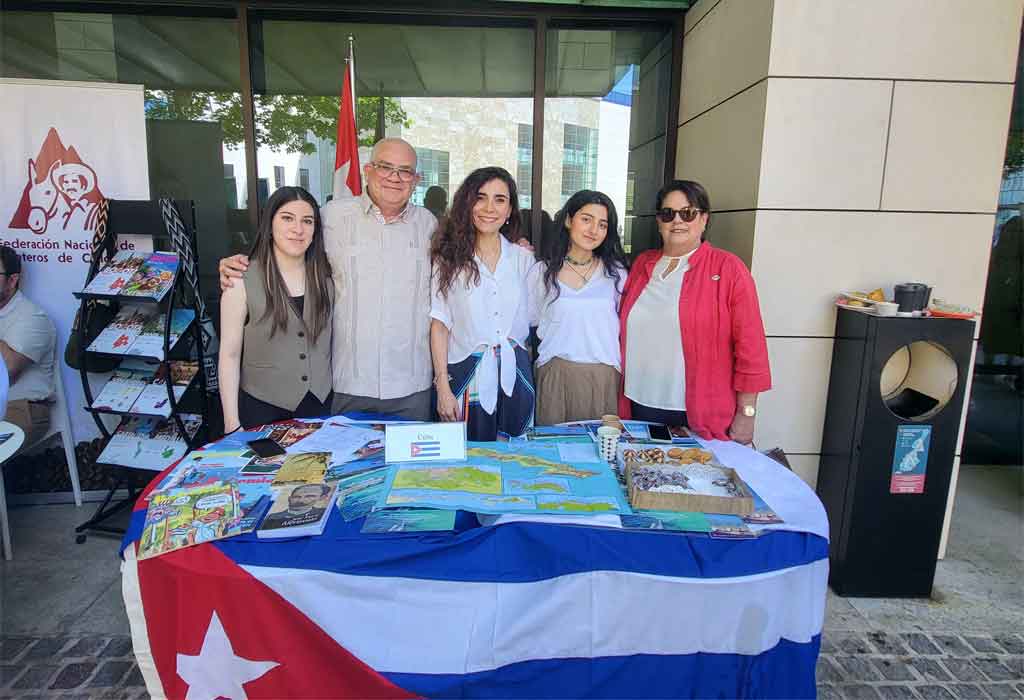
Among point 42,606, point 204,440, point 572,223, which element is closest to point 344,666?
point 572,223

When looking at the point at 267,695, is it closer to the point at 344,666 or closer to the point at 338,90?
the point at 344,666

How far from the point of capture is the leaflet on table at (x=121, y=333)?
9.71ft

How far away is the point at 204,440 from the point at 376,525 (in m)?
2.30

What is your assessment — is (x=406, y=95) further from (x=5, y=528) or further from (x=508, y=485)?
(x=5, y=528)

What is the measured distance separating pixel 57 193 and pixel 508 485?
10.9 ft

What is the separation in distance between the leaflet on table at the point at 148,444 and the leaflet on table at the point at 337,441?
4.83 ft

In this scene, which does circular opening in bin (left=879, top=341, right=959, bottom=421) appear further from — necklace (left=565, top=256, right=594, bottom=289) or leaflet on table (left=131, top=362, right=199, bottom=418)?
leaflet on table (left=131, top=362, right=199, bottom=418)

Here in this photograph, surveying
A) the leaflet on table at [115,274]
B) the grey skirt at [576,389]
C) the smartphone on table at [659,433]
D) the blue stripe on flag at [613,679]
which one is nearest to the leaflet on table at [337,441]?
the blue stripe on flag at [613,679]

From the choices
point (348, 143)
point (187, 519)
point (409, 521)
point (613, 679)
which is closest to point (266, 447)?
point (187, 519)

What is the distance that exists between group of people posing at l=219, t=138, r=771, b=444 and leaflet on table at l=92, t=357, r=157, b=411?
116cm

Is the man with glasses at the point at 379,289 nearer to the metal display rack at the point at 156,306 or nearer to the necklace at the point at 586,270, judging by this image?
the necklace at the point at 586,270

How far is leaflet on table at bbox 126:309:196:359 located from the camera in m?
2.92

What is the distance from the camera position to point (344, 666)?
1.45m

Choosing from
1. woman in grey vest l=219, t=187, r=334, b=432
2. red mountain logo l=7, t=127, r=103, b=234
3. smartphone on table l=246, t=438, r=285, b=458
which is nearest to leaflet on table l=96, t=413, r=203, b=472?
woman in grey vest l=219, t=187, r=334, b=432
